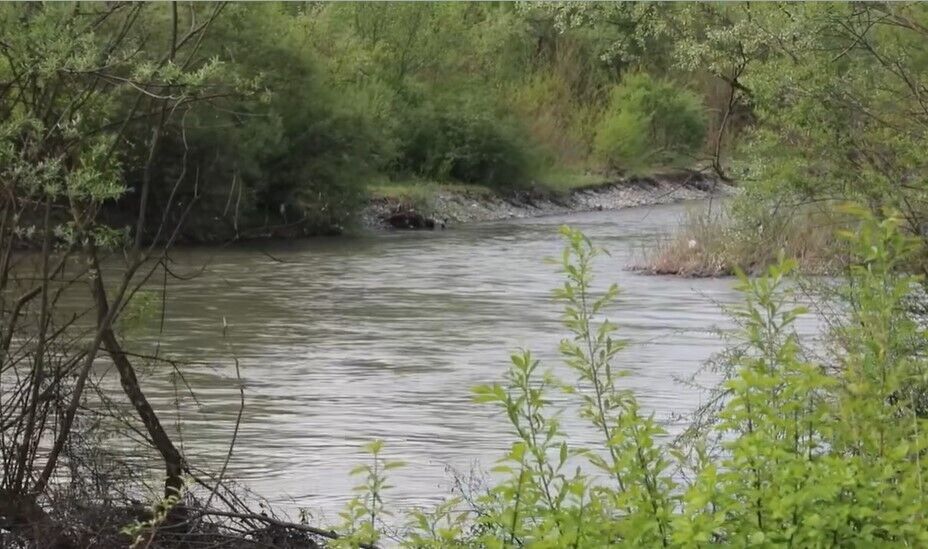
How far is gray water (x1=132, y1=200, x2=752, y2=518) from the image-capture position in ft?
36.5

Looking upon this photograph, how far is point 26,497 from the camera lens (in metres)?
5.80

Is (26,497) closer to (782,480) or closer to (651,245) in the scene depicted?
(782,480)

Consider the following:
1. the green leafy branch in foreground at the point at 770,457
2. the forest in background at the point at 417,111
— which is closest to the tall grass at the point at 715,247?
the forest in background at the point at 417,111

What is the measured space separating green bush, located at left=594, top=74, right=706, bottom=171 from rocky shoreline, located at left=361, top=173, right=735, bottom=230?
52.0 inches

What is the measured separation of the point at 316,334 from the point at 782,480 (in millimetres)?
15226

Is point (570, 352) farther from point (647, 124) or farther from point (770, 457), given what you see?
point (647, 124)

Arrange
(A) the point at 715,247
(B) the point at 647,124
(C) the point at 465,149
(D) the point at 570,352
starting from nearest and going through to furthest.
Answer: (D) the point at 570,352 → (A) the point at 715,247 → (C) the point at 465,149 → (B) the point at 647,124

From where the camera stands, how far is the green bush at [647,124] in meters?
46.2

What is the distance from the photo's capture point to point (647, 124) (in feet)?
155

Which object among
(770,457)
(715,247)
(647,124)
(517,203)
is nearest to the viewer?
(770,457)

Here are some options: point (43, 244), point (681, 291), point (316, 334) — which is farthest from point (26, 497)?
point (681, 291)

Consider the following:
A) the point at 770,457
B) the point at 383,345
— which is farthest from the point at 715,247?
the point at 770,457

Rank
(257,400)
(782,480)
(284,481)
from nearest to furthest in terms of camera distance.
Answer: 1. (782,480)
2. (284,481)
3. (257,400)

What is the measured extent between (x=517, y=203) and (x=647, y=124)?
9502 mm
